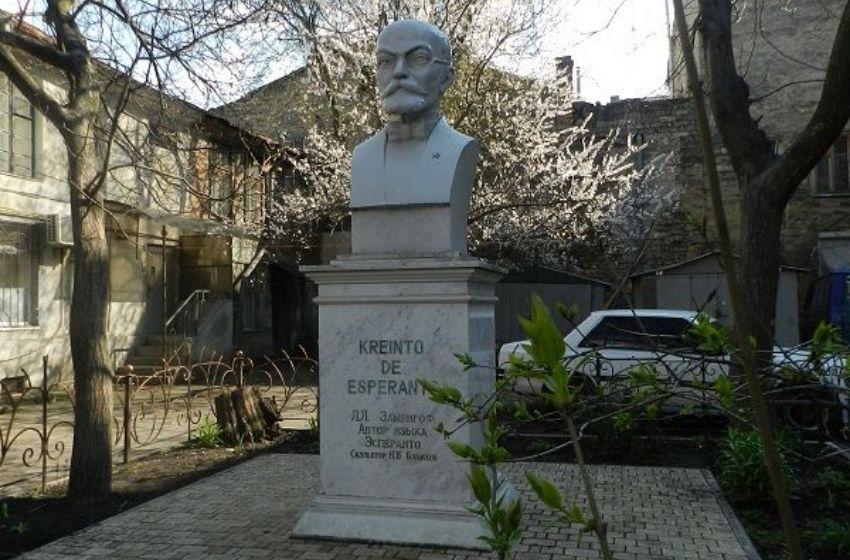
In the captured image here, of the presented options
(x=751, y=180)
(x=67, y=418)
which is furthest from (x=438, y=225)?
(x=67, y=418)

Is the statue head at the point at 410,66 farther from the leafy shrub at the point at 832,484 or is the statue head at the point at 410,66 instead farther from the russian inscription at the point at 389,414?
the leafy shrub at the point at 832,484

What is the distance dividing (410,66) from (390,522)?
3064 millimetres

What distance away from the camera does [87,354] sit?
6.52m

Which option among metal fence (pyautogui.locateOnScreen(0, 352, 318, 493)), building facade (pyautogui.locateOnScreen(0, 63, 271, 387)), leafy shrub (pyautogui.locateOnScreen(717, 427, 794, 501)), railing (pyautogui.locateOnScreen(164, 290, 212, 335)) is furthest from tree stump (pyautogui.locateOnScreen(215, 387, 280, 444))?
railing (pyautogui.locateOnScreen(164, 290, 212, 335))

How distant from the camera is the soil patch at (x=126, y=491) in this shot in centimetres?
574

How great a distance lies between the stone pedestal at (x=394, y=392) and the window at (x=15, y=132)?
12.1 m

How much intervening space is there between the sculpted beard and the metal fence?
3797 mm

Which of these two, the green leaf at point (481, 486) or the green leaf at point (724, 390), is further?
the green leaf at point (724, 390)

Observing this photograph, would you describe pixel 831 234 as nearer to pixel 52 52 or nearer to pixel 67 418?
pixel 67 418

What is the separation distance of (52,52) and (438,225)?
355 cm

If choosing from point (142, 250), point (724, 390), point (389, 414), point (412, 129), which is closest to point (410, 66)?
point (412, 129)

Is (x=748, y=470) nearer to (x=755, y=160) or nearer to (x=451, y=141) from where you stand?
(x=755, y=160)

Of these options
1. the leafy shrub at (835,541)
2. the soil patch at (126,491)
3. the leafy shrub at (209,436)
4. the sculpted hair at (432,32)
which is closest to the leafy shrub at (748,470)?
the leafy shrub at (835,541)

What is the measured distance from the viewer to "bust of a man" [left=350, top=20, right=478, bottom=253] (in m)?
5.48
